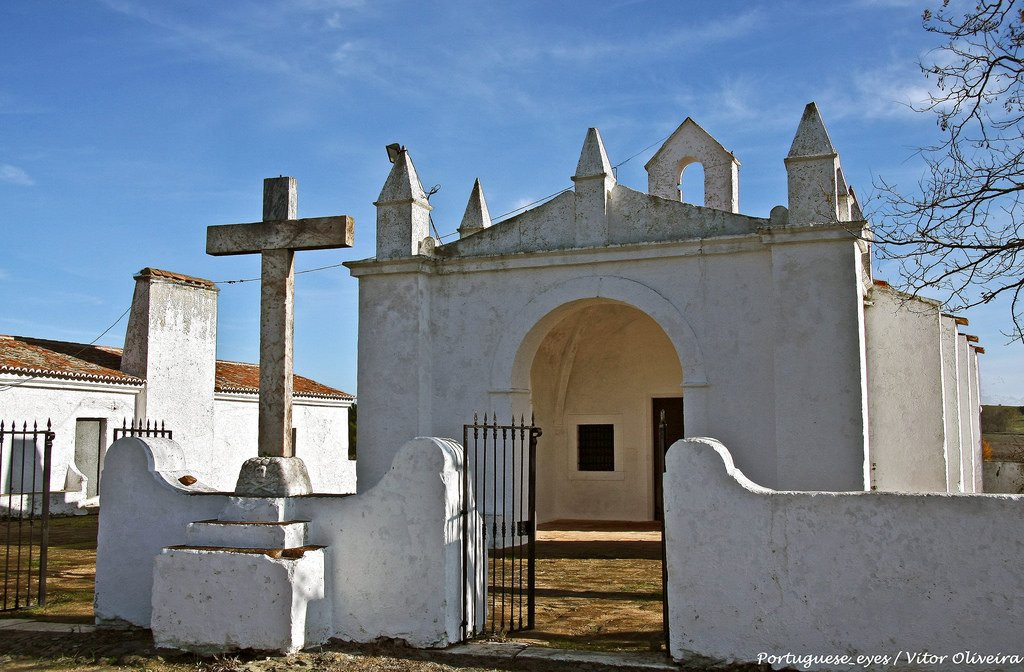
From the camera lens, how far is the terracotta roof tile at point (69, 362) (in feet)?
60.7

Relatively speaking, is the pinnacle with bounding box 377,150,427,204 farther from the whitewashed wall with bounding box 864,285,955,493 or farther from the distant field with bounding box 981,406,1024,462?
the distant field with bounding box 981,406,1024,462

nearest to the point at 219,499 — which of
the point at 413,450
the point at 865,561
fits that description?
the point at 413,450

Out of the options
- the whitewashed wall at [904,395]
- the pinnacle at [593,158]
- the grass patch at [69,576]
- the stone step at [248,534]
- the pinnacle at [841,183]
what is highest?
the pinnacle at [593,158]

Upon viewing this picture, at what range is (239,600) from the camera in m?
6.70

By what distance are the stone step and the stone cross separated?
465 millimetres

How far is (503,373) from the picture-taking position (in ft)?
41.0

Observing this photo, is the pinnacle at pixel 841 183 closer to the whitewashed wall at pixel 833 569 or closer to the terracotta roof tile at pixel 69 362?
the whitewashed wall at pixel 833 569

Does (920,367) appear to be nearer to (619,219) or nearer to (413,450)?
(619,219)

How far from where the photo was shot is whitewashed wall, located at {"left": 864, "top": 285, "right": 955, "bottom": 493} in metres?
12.1

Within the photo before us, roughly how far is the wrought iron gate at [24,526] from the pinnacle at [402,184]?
5539mm

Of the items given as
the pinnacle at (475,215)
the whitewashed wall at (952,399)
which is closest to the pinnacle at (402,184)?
the pinnacle at (475,215)

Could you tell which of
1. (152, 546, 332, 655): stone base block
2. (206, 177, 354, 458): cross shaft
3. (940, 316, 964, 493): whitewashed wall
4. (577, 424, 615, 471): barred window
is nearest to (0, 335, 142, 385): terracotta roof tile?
(577, 424, 615, 471): barred window

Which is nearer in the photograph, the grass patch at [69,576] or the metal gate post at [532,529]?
the metal gate post at [532,529]

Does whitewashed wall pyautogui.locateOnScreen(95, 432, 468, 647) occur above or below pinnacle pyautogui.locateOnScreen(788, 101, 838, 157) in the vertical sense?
below
